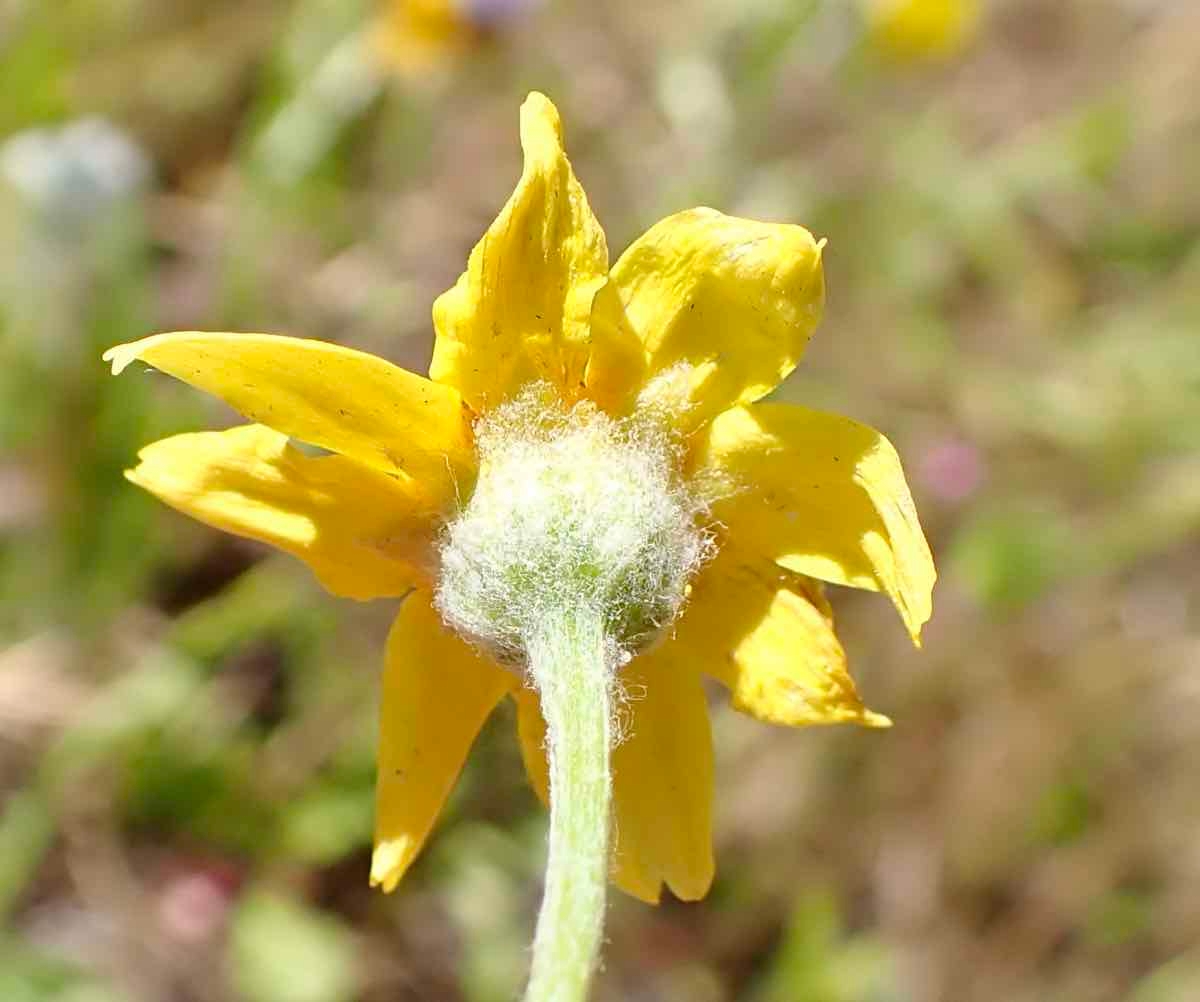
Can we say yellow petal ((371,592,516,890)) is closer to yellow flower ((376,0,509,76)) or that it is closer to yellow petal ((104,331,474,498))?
yellow petal ((104,331,474,498))

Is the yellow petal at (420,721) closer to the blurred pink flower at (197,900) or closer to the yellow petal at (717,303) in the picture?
the yellow petal at (717,303)

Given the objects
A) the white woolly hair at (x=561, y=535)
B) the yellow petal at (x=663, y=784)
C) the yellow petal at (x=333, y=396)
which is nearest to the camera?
the yellow petal at (x=333, y=396)

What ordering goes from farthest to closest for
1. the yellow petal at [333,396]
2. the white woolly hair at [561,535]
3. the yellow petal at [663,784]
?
the yellow petal at [663,784] → the white woolly hair at [561,535] → the yellow petal at [333,396]

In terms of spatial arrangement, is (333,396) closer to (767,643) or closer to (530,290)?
(530,290)

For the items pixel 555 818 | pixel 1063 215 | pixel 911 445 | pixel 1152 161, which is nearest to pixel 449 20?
pixel 911 445

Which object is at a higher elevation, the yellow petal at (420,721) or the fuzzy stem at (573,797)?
the fuzzy stem at (573,797)

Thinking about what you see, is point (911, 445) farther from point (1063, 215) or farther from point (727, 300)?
point (727, 300)

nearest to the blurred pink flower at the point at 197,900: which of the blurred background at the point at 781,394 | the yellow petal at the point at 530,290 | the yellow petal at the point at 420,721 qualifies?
the blurred background at the point at 781,394
